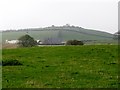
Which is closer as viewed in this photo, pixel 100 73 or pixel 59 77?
pixel 59 77

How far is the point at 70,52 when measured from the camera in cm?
3741

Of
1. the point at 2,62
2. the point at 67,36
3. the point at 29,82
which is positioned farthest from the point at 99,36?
the point at 29,82

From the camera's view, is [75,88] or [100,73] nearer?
[75,88]

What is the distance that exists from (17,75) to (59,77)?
3.03 meters

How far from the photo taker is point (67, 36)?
467 feet

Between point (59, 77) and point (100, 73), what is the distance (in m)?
3.23

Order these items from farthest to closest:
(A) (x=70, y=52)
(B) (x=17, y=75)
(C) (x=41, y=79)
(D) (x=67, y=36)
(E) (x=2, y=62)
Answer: (D) (x=67, y=36) → (A) (x=70, y=52) → (E) (x=2, y=62) → (B) (x=17, y=75) → (C) (x=41, y=79)

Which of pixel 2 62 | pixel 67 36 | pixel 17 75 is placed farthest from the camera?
pixel 67 36

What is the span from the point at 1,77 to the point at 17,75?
4.38ft

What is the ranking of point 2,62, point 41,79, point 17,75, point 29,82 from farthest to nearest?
point 2,62
point 17,75
point 41,79
point 29,82

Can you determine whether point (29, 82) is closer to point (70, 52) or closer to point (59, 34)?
point (70, 52)

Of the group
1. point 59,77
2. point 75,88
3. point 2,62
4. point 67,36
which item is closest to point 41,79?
point 59,77

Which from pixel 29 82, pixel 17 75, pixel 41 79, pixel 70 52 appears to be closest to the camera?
pixel 29 82

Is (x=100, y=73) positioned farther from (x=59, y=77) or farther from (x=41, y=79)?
(x=41, y=79)
